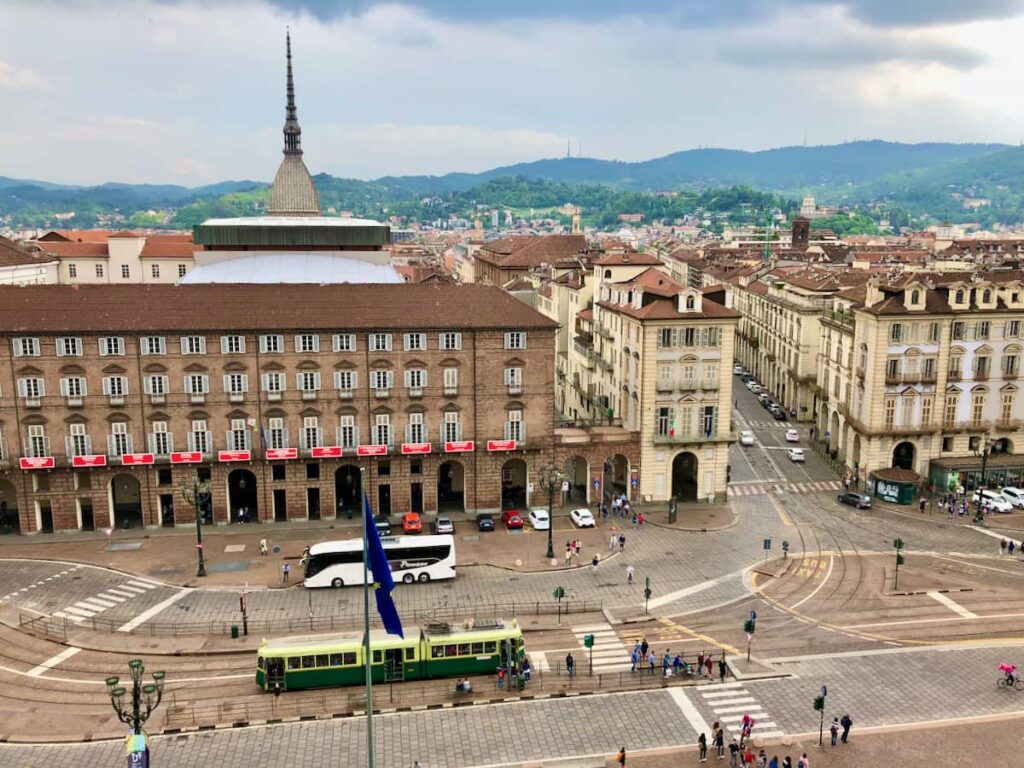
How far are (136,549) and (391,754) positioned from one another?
3749cm

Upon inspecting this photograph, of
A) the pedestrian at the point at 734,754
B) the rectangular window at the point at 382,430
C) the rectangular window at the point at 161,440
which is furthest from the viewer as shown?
the rectangular window at the point at 382,430

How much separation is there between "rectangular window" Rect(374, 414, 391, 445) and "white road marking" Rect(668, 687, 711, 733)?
36391 millimetres

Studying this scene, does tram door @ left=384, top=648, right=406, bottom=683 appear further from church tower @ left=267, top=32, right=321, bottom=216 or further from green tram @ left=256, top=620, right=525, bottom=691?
church tower @ left=267, top=32, right=321, bottom=216

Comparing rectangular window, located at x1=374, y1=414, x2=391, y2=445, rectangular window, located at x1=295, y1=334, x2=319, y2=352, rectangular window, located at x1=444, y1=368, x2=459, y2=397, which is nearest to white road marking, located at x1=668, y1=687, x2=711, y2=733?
rectangular window, located at x1=444, y1=368, x2=459, y2=397

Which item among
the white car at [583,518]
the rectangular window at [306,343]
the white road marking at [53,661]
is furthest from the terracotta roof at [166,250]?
the white road marking at [53,661]

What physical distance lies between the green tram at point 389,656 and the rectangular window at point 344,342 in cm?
3040

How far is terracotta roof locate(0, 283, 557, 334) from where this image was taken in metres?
72.6

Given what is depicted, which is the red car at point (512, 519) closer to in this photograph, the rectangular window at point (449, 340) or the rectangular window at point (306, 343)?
the rectangular window at point (449, 340)

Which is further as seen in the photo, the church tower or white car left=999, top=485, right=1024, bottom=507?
the church tower

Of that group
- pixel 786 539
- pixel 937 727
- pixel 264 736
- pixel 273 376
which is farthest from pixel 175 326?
pixel 937 727

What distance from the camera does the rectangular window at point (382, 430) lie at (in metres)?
77.1

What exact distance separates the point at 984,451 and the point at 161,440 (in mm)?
75801

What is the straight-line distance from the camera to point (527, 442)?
79.8 meters

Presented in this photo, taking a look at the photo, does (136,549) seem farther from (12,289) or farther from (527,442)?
(527,442)
